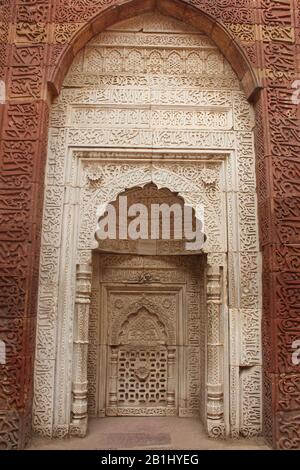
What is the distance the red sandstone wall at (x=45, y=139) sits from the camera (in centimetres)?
325

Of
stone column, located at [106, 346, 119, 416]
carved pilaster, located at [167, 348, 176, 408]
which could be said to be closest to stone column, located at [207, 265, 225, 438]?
carved pilaster, located at [167, 348, 176, 408]

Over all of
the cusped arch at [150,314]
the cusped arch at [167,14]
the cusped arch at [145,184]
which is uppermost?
the cusped arch at [167,14]

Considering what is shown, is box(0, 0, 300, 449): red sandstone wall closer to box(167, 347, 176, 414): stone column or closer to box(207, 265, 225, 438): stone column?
box(207, 265, 225, 438): stone column

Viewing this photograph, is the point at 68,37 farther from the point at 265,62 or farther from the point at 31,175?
the point at 265,62

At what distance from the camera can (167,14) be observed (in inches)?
164

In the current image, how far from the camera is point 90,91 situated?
13.1 ft

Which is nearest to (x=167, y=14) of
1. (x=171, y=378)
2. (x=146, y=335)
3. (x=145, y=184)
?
(x=145, y=184)

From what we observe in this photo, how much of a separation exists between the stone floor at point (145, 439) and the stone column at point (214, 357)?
0.53ft

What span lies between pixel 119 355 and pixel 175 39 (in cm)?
362

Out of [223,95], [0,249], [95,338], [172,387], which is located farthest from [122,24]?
[172,387]

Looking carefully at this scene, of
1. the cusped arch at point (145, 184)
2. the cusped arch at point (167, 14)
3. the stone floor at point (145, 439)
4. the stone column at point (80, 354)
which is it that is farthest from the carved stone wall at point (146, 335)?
the cusped arch at point (167, 14)

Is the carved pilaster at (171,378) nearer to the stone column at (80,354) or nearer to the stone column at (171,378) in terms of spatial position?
the stone column at (171,378)

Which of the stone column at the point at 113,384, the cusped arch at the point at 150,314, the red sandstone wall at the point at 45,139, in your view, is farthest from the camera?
the cusped arch at the point at 150,314

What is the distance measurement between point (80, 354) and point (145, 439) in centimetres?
99
